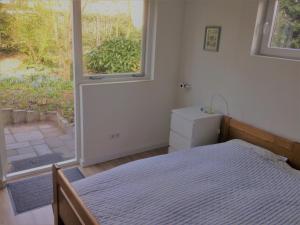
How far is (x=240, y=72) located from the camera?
2.67 m

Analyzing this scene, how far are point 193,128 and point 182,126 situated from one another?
165 millimetres

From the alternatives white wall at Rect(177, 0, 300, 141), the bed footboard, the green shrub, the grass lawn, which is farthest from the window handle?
the bed footboard

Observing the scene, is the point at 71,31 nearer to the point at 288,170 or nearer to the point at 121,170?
the point at 121,170

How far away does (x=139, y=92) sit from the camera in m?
3.22

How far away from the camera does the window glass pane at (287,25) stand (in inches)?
90.1

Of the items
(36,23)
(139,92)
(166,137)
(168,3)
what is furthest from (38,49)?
(166,137)

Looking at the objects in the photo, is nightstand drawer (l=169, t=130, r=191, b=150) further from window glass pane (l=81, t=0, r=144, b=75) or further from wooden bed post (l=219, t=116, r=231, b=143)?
window glass pane (l=81, t=0, r=144, b=75)

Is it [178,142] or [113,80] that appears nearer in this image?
[178,142]

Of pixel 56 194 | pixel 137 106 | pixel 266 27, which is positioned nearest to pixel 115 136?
pixel 137 106

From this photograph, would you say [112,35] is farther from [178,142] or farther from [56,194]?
[56,194]

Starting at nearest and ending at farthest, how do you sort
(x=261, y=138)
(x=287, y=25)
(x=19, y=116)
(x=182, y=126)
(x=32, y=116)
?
(x=287, y=25) → (x=261, y=138) → (x=182, y=126) → (x=19, y=116) → (x=32, y=116)

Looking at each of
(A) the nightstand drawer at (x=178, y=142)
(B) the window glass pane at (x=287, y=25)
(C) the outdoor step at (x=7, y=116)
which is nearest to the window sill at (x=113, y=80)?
(A) the nightstand drawer at (x=178, y=142)

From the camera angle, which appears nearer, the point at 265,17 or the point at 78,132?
the point at 265,17

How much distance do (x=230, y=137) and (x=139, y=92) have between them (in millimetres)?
1181
